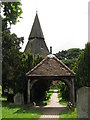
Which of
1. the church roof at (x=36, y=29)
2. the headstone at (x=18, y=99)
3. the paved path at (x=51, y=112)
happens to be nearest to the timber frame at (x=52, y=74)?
the paved path at (x=51, y=112)

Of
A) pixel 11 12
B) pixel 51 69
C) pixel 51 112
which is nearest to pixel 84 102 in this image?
pixel 11 12

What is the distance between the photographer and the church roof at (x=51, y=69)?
64.3ft

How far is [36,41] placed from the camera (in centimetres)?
5081

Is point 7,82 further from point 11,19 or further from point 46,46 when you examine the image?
point 46,46

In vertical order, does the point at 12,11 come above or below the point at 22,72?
above

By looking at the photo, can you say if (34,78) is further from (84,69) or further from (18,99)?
(84,69)

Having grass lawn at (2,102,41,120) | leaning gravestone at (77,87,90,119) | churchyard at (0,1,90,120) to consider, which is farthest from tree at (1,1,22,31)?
churchyard at (0,1,90,120)

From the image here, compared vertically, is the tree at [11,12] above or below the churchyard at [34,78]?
above

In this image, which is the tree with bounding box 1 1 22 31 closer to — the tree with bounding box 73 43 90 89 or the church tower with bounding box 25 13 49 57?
the tree with bounding box 73 43 90 89

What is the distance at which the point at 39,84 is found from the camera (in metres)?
24.4

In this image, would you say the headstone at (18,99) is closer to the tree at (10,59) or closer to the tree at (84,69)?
the tree at (10,59)

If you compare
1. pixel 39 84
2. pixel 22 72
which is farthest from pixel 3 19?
pixel 39 84

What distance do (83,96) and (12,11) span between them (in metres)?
4.20

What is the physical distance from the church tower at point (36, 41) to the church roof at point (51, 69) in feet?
95.5
